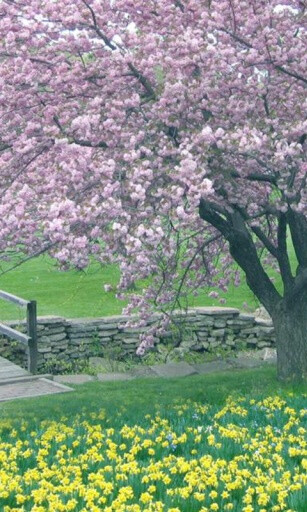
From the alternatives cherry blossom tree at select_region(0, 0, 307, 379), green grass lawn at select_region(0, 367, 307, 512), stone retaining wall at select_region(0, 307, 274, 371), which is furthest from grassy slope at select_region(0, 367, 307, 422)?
stone retaining wall at select_region(0, 307, 274, 371)

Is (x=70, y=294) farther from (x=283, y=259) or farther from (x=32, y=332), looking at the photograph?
(x=283, y=259)

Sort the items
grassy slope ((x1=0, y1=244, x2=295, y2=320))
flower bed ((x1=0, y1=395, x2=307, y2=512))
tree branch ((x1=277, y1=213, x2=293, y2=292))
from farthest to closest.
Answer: grassy slope ((x1=0, y1=244, x2=295, y2=320)) < tree branch ((x1=277, y1=213, x2=293, y2=292)) < flower bed ((x1=0, y1=395, x2=307, y2=512))

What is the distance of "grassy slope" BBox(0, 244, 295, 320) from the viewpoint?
61.1 ft

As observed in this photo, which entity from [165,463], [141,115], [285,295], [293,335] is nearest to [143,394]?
[293,335]

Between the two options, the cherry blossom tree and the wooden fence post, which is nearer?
the cherry blossom tree

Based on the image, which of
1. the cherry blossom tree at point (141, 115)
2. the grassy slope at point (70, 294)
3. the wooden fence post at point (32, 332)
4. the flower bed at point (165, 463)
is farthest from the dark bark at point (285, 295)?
the grassy slope at point (70, 294)

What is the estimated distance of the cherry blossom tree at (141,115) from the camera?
336 inches

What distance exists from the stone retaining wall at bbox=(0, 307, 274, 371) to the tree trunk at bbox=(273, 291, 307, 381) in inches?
145

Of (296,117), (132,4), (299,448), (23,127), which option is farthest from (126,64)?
(299,448)

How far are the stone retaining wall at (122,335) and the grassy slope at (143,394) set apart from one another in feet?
7.68

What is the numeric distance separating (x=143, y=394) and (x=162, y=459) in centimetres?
491

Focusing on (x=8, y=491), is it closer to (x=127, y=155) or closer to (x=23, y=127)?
(x=127, y=155)

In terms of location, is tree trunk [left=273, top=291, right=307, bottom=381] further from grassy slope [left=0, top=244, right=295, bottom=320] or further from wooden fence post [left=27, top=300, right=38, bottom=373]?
grassy slope [left=0, top=244, right=295, bottom=320]

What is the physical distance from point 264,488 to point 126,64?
540cm
